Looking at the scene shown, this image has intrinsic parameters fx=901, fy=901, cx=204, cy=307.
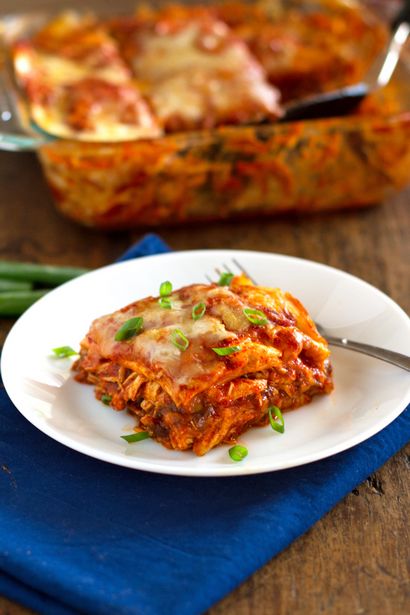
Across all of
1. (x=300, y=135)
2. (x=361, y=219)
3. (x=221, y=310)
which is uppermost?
(x=221, y=310)

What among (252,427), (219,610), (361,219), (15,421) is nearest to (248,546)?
(219,610)

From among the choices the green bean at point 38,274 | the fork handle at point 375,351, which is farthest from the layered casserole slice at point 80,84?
the fork handle at point 375,351

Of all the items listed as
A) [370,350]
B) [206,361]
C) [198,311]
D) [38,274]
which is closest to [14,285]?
[38,274]

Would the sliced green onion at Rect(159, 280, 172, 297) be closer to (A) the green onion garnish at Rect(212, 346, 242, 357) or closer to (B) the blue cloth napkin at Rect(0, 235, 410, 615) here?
(A) the green onion garnish at Rect(212, 346, 242, 357)

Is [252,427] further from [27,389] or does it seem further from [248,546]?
[27,389]

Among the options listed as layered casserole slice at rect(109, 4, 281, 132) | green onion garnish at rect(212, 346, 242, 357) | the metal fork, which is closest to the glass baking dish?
layered casserole slice at rect(109, 4, 281, 132)

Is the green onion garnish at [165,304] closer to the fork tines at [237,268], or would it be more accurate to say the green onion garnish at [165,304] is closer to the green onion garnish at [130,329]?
the green onion garnish at [130,329]
